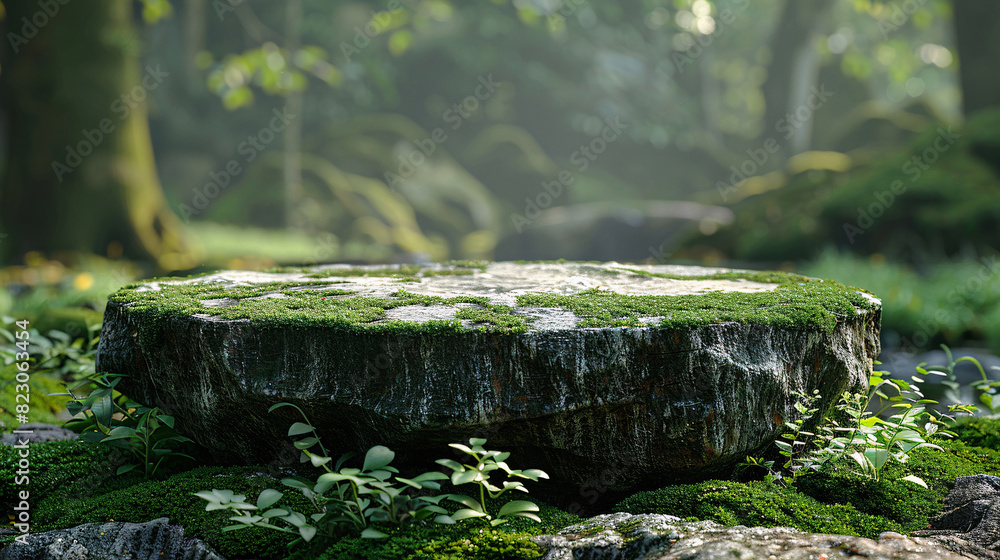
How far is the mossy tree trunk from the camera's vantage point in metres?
7.43

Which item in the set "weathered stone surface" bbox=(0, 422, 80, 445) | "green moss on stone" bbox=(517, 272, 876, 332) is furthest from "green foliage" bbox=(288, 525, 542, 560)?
"weathered stone surface" bbox=(0, 422, 80, 445)

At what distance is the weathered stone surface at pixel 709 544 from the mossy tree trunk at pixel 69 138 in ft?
22.3

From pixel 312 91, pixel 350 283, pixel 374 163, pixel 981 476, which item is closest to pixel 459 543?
pixel 350 283

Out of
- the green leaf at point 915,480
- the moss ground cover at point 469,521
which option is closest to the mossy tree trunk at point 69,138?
the moss ground cover at point 469,521

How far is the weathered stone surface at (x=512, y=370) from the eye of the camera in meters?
2.02

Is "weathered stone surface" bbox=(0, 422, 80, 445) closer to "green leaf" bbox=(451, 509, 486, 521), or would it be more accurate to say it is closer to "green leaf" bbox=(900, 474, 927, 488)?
"green leaf" bbox=(451, 509, 486, 521)

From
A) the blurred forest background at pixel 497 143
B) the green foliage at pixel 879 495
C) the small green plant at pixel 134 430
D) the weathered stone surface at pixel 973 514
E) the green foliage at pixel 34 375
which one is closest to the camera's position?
the weathered stone surface at pixel 973 514

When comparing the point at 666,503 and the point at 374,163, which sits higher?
the point at 374,163

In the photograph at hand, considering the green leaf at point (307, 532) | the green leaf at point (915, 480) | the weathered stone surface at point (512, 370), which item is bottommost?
the green leaf at point (307, 532)

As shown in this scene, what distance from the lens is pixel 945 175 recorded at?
25.1ft

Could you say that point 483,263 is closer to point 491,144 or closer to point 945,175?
point 945,175

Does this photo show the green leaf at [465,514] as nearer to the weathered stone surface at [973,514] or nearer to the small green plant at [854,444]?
the small green plant at [854,444]

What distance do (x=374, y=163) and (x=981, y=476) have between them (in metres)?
15.7

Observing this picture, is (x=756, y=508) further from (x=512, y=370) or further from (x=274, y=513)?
(x=274, y=513)
